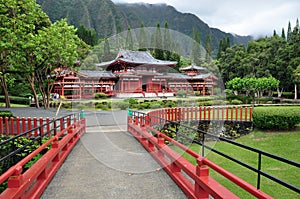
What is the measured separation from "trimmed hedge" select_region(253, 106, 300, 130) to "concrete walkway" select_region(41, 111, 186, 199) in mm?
7983

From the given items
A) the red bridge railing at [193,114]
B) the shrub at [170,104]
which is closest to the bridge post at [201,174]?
the red bridge railing at [193,114]

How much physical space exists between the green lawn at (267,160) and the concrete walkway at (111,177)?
2.23 m

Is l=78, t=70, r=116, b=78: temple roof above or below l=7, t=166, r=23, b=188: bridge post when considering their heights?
above

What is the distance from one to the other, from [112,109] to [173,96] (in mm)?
5757

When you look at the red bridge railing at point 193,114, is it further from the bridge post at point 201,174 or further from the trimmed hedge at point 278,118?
the bridge post at point 201,174

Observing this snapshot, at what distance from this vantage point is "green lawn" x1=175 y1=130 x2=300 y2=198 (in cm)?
562

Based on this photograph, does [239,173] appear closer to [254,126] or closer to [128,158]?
[128,158]

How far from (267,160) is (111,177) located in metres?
5.77

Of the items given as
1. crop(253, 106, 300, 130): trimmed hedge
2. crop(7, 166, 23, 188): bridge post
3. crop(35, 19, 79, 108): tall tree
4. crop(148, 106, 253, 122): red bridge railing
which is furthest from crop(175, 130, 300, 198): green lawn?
crop(35, 19, 79, 108): tall tree

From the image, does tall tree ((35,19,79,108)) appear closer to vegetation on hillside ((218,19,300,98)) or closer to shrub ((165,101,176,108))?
shrub ((165,101,176,108))

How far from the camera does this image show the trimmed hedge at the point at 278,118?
37.8ft

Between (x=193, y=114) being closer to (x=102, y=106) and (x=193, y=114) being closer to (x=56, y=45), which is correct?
(x=56, y=45)

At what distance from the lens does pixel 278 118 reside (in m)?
11.6

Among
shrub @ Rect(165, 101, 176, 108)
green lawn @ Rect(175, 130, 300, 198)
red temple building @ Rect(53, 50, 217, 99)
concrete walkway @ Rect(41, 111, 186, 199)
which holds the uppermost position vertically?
red temple building @ Rect(53, 50, 217, 99)
